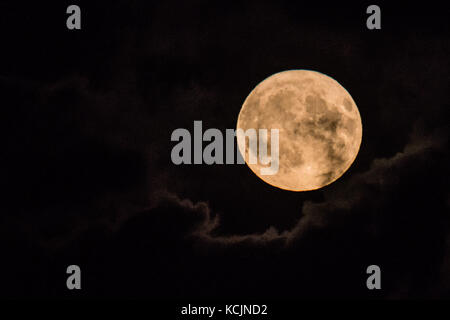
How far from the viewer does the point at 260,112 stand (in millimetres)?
4531

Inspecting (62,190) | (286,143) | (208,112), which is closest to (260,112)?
(286,143)

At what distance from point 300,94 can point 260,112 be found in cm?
65

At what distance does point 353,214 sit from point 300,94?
233 centimetres

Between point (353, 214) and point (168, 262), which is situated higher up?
point (353, 214)

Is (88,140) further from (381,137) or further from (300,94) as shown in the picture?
(381,137)

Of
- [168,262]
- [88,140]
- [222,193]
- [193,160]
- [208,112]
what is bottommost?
[168,262]

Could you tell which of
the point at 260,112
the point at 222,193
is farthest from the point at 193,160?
the point at 260,112

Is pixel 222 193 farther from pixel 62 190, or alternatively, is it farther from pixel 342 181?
pixel 62 190

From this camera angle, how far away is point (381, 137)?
5051 mm

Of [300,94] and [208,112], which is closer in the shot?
[300,94]

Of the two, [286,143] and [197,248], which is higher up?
[286,143]

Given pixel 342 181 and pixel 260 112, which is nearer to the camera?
pixel 260 112

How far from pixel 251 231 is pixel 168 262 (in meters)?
1.59

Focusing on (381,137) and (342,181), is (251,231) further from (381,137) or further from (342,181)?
(381,137)
